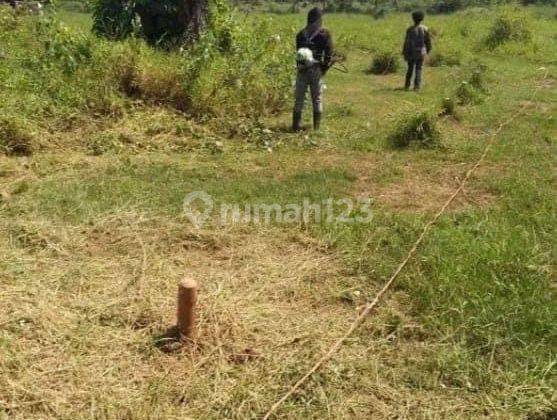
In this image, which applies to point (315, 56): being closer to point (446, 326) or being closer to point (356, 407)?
point (446, 326)

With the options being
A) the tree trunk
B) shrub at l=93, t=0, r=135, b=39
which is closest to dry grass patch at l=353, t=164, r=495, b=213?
the tree trunk

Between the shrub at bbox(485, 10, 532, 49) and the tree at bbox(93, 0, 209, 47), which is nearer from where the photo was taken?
the tree at bbox(93, 0, 209, 47)

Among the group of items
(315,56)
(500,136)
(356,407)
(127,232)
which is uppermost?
(315,56)

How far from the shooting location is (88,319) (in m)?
3.26

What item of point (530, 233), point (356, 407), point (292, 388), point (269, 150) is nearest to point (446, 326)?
point (356, 407)

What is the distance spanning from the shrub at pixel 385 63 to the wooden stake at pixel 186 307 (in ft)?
30.5

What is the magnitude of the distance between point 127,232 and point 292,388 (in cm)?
200

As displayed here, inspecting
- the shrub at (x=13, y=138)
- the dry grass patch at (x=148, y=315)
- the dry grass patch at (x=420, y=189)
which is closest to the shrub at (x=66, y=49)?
the shrub at (x=13, y=138)

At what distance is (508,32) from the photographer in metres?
Result: 14.2

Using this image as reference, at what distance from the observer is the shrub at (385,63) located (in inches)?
444

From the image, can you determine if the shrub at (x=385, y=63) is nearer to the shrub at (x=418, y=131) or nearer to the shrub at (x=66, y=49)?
the shrub at (x=418, y=131)

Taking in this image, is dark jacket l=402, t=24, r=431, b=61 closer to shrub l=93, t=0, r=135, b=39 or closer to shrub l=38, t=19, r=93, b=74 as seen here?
shrub l=93, t=0, r=135, b=39

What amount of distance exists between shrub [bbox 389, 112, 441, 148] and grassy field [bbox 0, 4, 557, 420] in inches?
6.4

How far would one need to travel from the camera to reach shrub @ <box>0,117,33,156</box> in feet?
18.4
